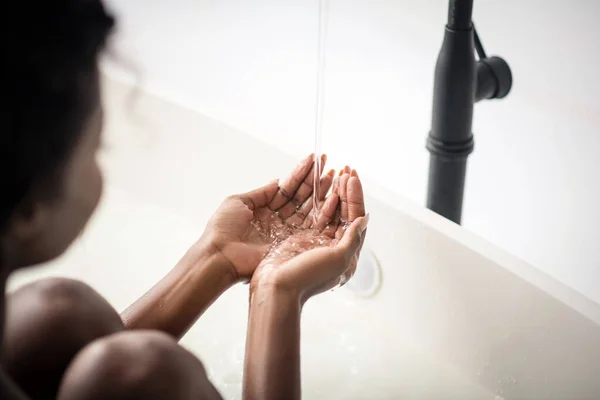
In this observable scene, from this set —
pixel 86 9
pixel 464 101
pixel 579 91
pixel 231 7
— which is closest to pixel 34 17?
pixel 86 9

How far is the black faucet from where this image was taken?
106cm

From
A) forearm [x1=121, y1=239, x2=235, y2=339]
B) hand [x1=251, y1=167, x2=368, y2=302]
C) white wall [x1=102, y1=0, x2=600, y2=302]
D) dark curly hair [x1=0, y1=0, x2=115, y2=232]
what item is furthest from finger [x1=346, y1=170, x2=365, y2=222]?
dark curly hair [x1=0, y1=0, x2=115, y2=232]

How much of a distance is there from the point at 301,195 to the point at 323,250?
0.67 feet

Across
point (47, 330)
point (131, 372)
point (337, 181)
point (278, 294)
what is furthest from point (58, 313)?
point (337, 181)

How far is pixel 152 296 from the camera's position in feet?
3.25

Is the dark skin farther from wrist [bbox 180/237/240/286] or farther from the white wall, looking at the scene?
the white wall

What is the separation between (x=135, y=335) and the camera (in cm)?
75

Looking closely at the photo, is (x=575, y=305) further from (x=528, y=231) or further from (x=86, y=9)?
(x=86, y=9)

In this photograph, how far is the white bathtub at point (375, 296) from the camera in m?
1.08

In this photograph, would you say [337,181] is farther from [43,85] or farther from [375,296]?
[43,85]

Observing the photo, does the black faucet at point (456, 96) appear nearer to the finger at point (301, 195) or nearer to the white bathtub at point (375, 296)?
the white bathtub at point (375, 296)

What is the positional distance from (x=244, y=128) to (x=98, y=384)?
85cm

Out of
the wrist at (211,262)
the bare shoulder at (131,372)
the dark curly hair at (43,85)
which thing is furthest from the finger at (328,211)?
the dark curly hair at (43,85)

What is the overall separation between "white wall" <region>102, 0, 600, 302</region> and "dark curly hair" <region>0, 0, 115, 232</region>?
77 cm
